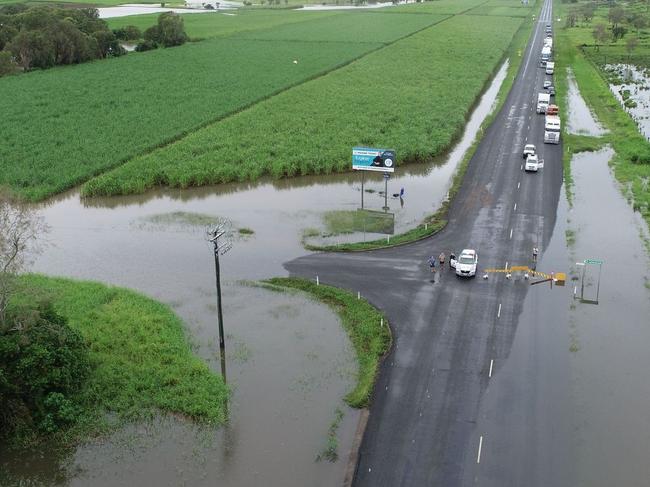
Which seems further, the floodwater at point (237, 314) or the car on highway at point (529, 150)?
the car on highway at point (529, 150)

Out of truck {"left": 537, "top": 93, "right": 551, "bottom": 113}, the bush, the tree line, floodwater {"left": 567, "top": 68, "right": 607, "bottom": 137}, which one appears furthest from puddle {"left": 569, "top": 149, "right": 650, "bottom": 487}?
the tree line

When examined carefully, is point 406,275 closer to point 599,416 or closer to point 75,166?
point 599,416

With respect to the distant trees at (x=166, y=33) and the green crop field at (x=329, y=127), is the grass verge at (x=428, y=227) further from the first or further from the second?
the distant trees at (x=166, y=33)

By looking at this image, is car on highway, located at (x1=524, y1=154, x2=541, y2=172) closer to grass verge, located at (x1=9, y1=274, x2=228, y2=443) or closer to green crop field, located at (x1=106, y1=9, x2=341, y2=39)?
grass verge, located at (x1=9, y1=274, x2=228, y2=443)

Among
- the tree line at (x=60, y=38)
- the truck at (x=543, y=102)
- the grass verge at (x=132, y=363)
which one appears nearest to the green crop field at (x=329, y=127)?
the truck at (x=543, y=102)

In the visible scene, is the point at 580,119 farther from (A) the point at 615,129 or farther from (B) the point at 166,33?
(B) the point at 166,33

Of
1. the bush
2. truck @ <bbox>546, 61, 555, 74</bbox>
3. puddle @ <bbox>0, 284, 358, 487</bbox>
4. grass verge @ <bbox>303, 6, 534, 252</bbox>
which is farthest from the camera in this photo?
truck @ <bbox>546, 61, 555, 74</bbox>
